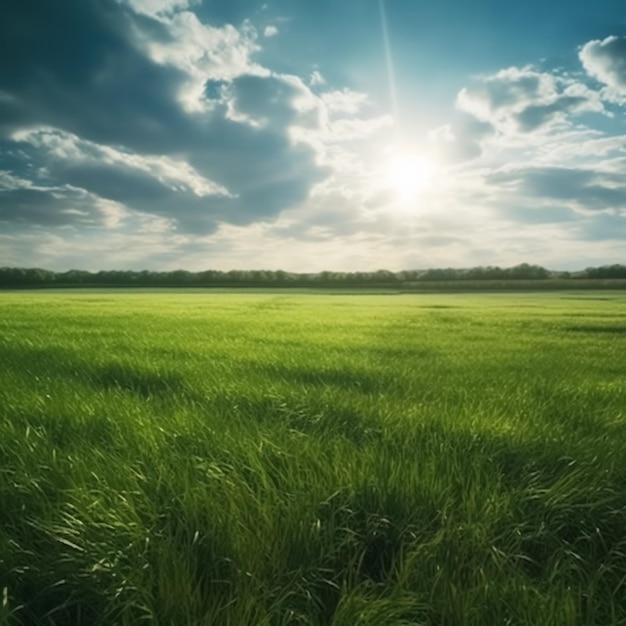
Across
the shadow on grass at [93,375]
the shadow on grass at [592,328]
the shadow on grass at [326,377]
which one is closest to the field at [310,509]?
the shadow on grass at [93,375]

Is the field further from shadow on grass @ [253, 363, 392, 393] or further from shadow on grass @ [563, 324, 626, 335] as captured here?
shadow on grass @ [563, 324, 626, 335]

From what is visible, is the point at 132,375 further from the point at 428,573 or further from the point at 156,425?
the point at 428,573

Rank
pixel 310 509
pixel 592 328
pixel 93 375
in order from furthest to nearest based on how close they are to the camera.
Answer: pixel 592 328 < pixel 93 375 < pixel 310 509

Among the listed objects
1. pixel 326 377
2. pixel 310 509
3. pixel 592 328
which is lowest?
pixel 592 328

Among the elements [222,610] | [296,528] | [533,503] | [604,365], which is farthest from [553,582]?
[604,365]

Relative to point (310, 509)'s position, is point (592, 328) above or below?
below

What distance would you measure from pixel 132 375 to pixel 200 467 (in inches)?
167

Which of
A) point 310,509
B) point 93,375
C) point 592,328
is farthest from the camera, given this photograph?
point 592,328

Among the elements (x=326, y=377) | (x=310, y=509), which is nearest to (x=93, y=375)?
(x=326, y=377)

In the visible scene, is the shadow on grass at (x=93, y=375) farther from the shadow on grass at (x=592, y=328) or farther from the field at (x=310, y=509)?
the shadow on grass at (x=592, y=328)

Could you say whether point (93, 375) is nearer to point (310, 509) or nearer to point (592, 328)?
point (310, 509)

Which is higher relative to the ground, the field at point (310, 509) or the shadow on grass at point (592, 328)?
the field at point (310, 509)

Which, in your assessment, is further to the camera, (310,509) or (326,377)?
(326,377)

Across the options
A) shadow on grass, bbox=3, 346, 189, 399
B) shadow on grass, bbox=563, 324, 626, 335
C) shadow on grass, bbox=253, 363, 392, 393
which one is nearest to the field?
shadow on grass, bbox=3, 346, 189, 399
